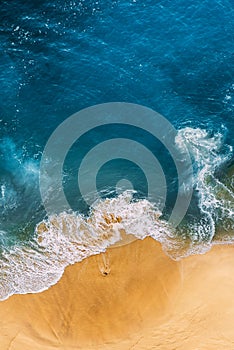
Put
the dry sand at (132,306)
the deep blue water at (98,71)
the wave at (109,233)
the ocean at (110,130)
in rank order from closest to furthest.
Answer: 1. the dry sand at (132,306)
2. the wave at (109,233)
3. the ocean at (110,130)
4. the deep blue water at (98,71)

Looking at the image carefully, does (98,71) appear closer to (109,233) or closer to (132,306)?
(109,233)

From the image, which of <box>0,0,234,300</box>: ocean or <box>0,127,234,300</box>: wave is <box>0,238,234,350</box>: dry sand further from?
<box>0,0,234,300</box>: ocean

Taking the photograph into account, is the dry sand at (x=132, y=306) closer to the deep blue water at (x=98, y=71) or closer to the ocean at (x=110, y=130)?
the ocean at (x=110, y=130)

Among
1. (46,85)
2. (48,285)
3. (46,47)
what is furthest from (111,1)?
(48,285)

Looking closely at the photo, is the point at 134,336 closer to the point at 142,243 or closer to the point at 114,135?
the point at 142,243

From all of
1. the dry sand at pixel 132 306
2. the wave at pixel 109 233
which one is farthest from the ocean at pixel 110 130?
the dry sand at pixel 132 306
